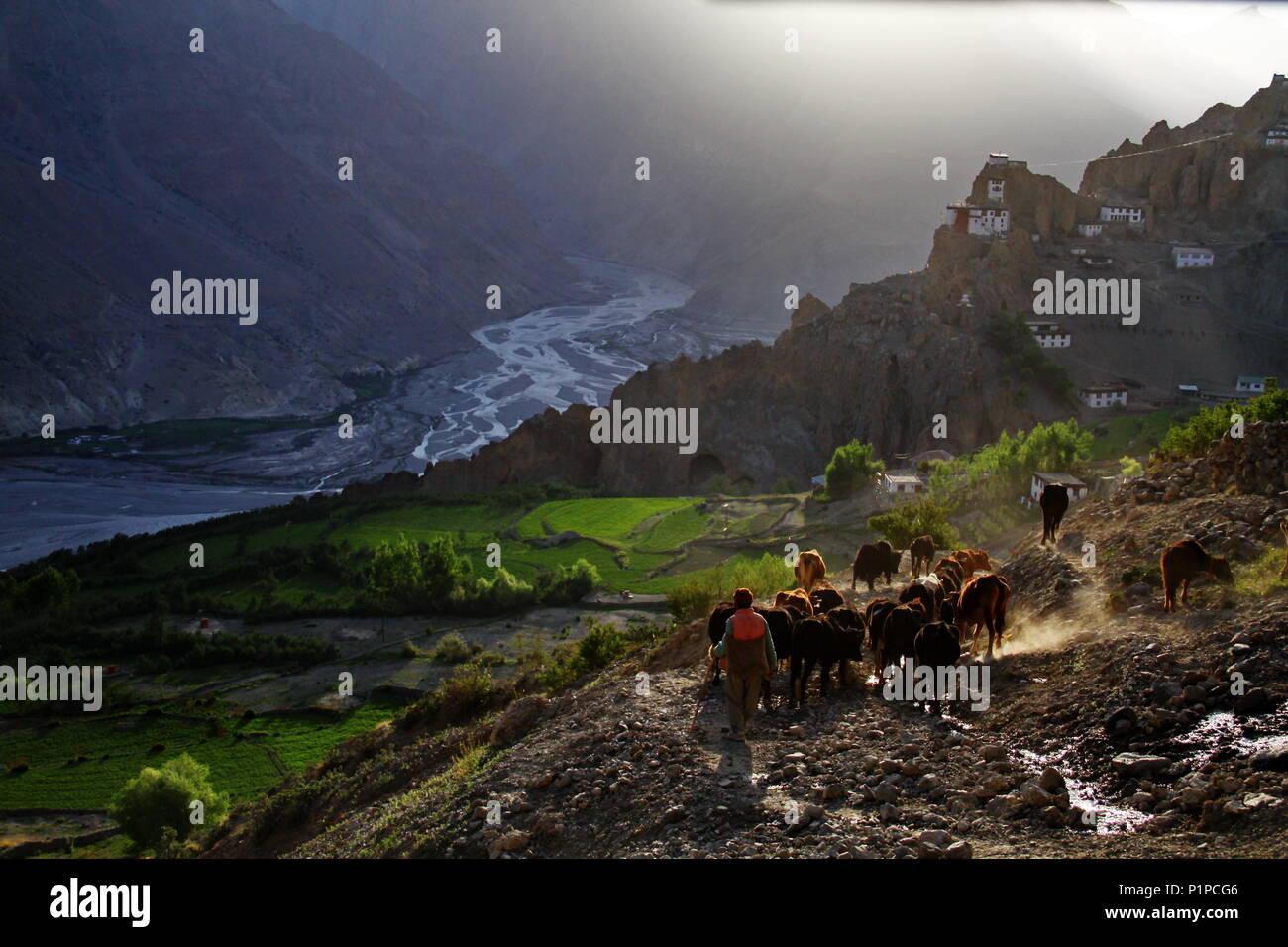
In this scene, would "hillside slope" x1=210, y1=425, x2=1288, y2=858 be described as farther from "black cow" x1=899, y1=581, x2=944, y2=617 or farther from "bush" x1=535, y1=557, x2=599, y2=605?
"bush" x1=535, y1=557, x2=599, y2=605

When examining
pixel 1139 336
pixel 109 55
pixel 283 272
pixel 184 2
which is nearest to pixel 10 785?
pixel 1139 336

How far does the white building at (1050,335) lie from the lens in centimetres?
6931

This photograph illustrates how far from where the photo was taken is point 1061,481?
103 ft

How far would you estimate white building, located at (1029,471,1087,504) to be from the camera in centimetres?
3038

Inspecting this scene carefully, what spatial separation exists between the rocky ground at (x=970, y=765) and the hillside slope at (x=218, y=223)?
102 m

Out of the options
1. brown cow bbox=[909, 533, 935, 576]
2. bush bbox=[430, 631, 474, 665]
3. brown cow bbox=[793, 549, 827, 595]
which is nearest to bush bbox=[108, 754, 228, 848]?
bush bbox=[430, 631, 474, 665]

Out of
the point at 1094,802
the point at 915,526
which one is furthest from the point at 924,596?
the point at 915,526

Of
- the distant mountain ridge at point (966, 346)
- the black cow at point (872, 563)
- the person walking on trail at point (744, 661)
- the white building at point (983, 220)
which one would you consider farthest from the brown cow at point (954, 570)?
the white building at point (983, 220)

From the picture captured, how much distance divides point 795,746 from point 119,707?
33122 mm

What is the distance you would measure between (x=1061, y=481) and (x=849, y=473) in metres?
22.6

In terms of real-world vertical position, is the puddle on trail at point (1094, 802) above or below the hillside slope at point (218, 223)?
below

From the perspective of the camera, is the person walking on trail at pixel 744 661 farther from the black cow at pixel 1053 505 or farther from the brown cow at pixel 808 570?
the black cow at pixel 1053 505

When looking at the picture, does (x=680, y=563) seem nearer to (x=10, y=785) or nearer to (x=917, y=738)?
(x=10, y=785)

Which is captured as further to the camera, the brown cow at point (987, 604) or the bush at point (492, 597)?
the bush at point (492, 597)
